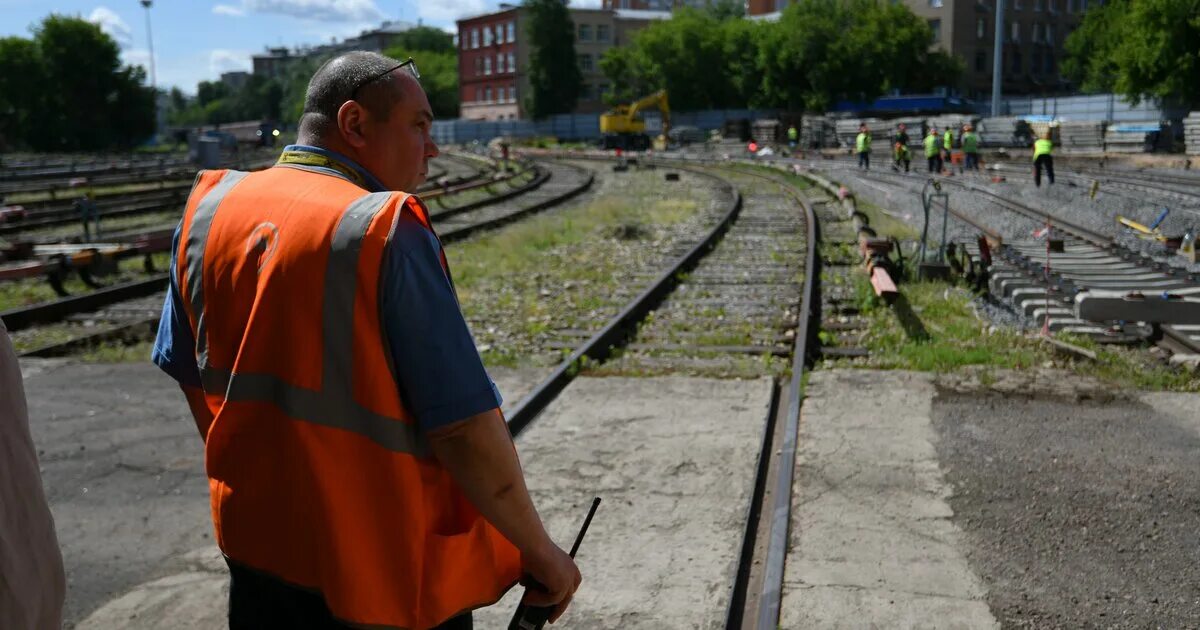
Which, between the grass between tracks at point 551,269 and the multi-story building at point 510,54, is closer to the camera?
the grass between tracks at point 551,269

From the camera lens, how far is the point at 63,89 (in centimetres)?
7725

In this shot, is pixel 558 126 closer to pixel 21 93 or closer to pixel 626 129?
pixel 626 129

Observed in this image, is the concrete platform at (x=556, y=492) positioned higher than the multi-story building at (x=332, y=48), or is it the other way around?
the multi-story building at (x=332, y=48)

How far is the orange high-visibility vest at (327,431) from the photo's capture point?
1.78 meters

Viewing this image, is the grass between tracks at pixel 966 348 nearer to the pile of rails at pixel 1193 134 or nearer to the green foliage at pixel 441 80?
the pile of rails at pixel 1193 134

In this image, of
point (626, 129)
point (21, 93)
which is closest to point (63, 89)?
point (21, 93)

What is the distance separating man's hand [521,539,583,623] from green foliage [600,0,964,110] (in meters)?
66.0

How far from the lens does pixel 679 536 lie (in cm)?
444

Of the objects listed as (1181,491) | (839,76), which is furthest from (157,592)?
(839,76)

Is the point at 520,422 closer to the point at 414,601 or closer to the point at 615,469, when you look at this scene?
the point at 615,469

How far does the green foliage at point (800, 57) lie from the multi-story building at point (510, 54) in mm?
14616

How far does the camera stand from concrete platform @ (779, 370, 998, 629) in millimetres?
3736

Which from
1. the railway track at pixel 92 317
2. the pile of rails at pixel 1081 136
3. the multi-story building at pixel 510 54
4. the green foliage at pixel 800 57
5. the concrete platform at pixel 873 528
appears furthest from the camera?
the multi-story building at pixel 510 54

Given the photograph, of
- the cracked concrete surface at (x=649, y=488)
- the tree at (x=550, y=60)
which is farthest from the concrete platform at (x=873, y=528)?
the tree at (x=550, y=60)
